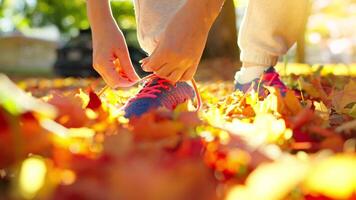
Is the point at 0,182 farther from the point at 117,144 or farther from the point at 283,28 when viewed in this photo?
the point at 283,28

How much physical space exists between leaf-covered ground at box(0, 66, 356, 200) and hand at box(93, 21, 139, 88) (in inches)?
19.8

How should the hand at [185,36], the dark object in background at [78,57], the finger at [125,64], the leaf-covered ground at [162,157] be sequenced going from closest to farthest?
1. the leaf-covered ground at [162,157]
2. the hand at [185,36]
3. the finger at [125,64]
4. the dark object in background at [78,57]

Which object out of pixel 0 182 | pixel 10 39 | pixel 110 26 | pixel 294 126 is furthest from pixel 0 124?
pixel 10 39

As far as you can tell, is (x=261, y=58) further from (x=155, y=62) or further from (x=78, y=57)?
(x=78, y=57)

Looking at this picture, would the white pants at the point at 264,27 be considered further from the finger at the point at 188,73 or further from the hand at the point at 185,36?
the hand at the point at 185,36

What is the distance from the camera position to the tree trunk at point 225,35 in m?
6.52

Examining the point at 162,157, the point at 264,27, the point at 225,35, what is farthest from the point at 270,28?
the point at 225,35

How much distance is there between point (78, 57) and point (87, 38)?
1.29ft

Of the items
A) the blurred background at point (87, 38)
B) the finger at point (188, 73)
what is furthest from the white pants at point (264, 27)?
the blurred background at point (87, 38)

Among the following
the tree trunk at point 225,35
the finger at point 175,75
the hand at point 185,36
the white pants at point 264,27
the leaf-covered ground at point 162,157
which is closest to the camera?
the leaf-covered ground at point 162,157

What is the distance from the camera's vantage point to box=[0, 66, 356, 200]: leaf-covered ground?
500 millimetres

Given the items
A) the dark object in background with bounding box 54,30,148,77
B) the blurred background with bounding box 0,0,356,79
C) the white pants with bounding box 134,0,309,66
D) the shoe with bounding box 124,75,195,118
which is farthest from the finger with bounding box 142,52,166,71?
the dark object in background with bounding box 54,30,148,77

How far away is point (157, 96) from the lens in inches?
56.9

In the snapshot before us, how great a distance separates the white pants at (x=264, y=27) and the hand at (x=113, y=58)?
12.1 inches
